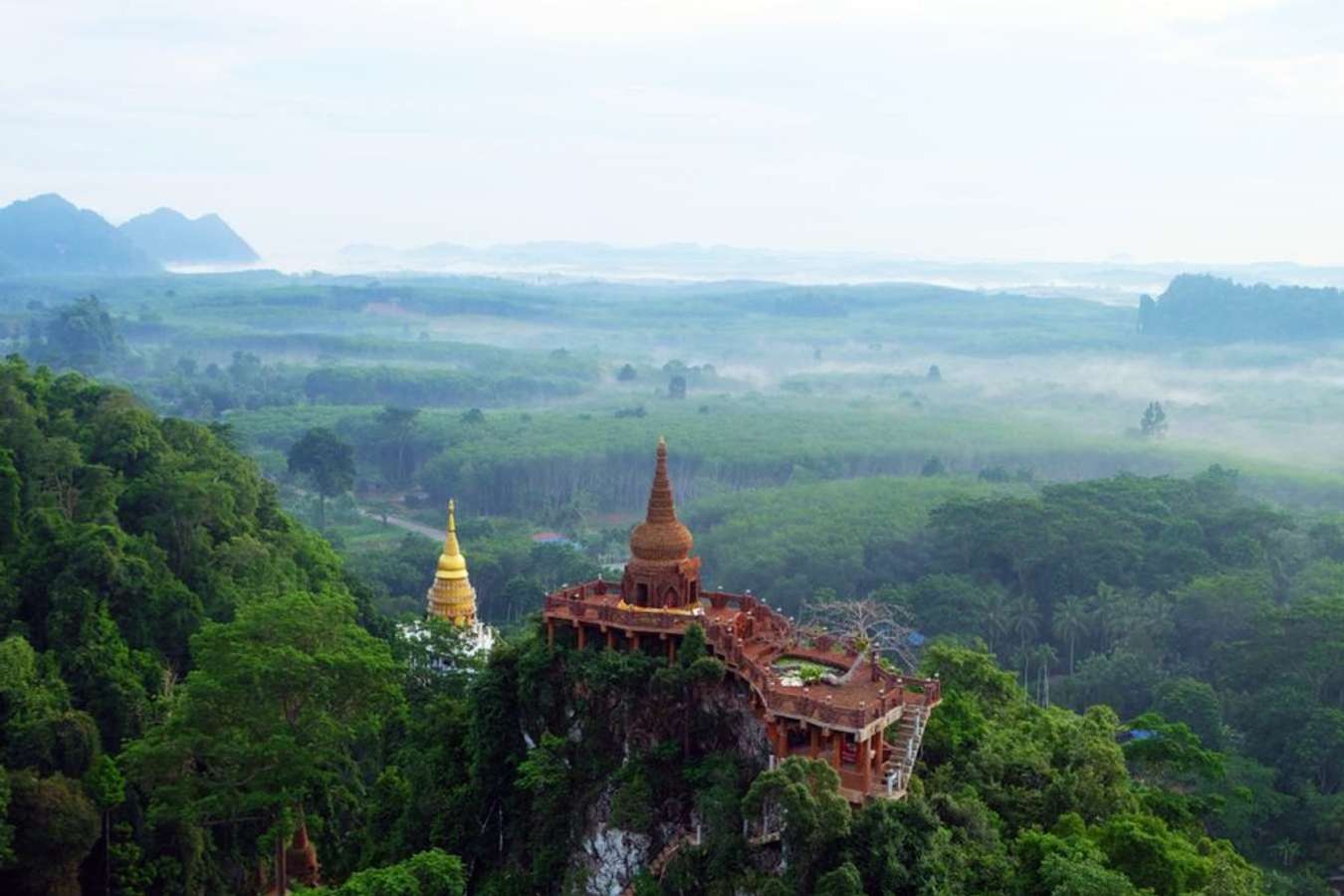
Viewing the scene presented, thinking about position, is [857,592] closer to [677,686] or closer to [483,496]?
[483,496]

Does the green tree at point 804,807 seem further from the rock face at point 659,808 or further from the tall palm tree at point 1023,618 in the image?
the tall palm tree at point 1023,618

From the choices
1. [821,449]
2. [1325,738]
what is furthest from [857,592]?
[821,449]

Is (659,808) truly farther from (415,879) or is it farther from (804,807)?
(415,879)

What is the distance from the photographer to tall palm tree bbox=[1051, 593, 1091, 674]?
8756 cm

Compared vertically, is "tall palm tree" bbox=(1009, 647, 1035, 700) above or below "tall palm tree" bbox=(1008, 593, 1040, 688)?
below

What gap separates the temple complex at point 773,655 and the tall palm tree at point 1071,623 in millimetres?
46507

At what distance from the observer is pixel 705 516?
400ft

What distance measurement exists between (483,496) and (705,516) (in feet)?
97.6

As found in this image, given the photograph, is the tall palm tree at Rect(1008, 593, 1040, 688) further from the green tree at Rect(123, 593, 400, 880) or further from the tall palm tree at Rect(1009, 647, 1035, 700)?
the green tree at Rect(123, 593, 400, 880)

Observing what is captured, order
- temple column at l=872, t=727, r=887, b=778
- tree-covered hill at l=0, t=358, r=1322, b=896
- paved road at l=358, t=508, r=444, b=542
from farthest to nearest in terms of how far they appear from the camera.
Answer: paved road at l=358, t=508, r=444, b=542, temple column at l=872, t=727, r=887, b=778, tree-covered hill at l=0, t=358, r=1322, b=896

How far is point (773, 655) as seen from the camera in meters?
41.0

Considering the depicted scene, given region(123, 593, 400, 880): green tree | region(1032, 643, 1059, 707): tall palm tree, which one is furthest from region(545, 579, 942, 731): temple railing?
region(1032, 643, 1059, 707): tall palm tree

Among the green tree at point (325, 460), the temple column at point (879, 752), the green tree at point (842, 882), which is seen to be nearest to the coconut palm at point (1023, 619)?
the temple column at point (879, 752)

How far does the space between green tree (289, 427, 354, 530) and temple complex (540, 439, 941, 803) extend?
84610 mm
